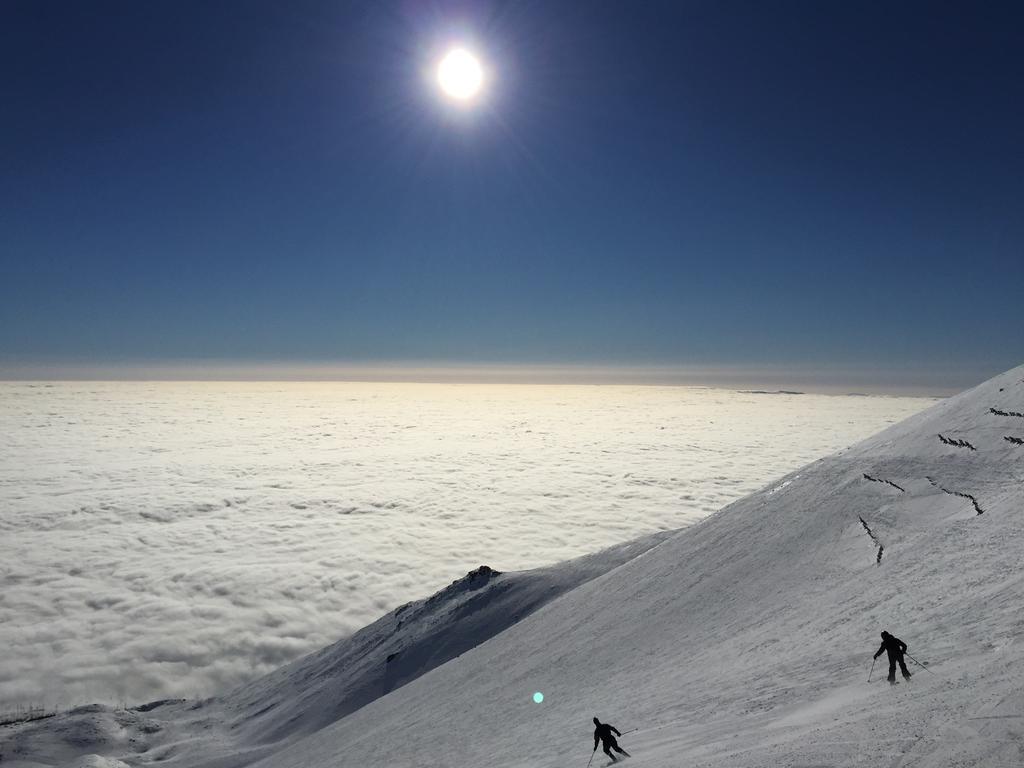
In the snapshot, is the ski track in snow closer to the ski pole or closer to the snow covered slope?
the snow covered slope

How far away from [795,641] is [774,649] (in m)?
0.13

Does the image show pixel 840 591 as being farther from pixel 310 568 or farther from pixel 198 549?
pixel 198 549

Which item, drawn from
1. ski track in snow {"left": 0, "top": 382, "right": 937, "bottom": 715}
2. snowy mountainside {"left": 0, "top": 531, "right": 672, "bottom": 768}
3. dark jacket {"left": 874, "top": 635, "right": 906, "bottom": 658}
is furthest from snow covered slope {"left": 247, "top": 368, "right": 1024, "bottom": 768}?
ski track in snow {"left": 0, "top": 382, "right": 937, "bottom": 715}

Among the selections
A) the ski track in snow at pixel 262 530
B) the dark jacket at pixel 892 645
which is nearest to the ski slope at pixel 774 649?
the dark jacket at pixel 892 645

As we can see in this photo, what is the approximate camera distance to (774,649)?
3.39 meters

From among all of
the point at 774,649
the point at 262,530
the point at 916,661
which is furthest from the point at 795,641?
the point at 262,530

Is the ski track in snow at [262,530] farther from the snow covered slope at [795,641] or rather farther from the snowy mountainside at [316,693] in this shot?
the snow covered slope at [795,641]

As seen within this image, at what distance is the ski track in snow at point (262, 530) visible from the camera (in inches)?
641

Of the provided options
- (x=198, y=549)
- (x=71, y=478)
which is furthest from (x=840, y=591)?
(x=71, y=478)

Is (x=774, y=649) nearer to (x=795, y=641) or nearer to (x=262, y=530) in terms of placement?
(x=795, y=641)

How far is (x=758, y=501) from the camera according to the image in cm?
655

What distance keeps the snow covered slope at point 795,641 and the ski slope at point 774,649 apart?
0.6 inches

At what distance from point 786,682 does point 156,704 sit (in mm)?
13719

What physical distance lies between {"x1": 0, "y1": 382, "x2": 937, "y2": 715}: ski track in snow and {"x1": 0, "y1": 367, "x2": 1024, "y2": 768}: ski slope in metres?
8.22
